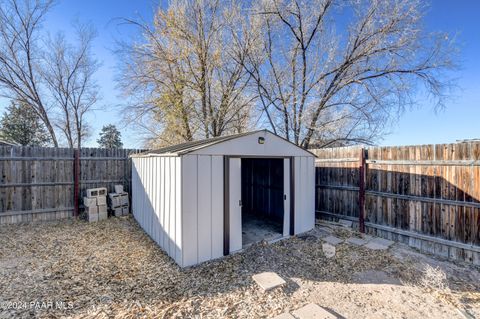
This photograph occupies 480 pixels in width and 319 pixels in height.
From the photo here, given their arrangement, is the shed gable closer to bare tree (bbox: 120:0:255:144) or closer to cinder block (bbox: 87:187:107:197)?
cinder block (bbox: 87:187:107:197)

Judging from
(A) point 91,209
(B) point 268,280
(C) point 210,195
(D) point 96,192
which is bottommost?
(B) point 268,280

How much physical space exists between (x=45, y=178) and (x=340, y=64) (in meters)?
11.1

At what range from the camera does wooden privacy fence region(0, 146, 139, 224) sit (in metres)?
6.20

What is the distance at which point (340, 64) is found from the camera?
959cm

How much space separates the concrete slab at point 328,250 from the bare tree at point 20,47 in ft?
48.1

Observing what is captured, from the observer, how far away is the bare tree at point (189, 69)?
966cm

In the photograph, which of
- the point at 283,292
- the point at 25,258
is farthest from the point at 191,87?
the point at 283,292

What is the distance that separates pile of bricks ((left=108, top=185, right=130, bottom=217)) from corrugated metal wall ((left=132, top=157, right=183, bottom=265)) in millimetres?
1129

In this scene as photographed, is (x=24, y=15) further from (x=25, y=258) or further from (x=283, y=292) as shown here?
(x=283, y=292)

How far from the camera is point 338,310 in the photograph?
2.91 metres

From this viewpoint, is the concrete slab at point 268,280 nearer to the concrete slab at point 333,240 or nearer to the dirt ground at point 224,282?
the dirt ground at point 224,282

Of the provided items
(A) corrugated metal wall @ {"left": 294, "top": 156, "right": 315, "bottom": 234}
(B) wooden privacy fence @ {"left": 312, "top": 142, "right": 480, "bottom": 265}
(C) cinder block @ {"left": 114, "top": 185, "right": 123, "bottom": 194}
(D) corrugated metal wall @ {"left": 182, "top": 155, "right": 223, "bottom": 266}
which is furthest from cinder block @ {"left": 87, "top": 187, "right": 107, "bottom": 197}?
(B) wooden privacy fence @ {"left": 312, "top": 142, "right": 480, "bottom": 265}

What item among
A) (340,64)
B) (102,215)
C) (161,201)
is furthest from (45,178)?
(340,64)

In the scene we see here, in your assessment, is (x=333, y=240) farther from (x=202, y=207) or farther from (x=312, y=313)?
(x=202, y=207)
